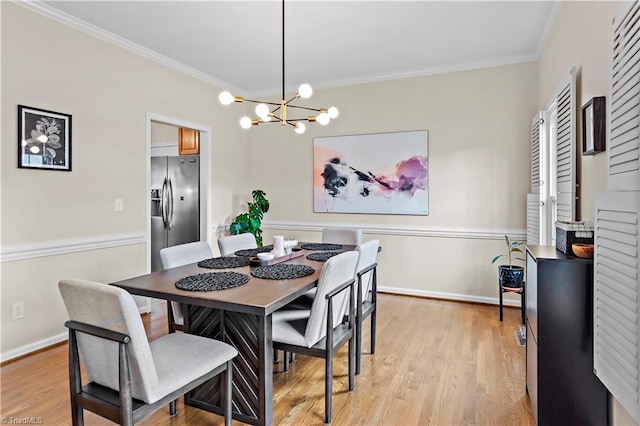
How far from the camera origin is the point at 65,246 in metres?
3.12

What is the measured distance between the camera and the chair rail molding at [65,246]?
2779 millimetres

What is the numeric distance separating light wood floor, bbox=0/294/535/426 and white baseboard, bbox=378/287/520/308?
67cm

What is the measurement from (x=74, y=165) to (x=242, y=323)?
7.46ft

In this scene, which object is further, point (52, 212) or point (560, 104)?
point (52, 212)

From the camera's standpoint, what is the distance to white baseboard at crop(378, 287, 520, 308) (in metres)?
4.12

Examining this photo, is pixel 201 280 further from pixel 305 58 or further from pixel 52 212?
pixel 305 58

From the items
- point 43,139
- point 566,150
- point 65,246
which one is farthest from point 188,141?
point 566,150

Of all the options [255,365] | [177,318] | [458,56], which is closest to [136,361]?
[255,365]

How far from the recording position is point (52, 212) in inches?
119

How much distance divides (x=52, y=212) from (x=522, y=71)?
15.2 ft

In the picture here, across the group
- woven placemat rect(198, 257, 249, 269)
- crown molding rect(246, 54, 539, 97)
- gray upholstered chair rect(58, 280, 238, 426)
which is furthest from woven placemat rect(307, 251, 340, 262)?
crown molding rect(246, 54, 539, 97)

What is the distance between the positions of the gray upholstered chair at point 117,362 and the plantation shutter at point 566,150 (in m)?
2.34

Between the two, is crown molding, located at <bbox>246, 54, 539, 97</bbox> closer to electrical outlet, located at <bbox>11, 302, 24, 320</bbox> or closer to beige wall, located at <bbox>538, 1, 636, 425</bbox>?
beige wall, located at <bbox>538, 1, 636, 425</bbox>

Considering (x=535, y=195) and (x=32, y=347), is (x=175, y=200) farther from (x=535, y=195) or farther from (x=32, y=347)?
(x=535, y=195)
